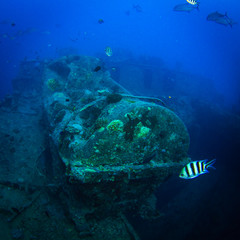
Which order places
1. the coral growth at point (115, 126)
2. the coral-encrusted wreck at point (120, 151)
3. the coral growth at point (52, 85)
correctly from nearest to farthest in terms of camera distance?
the coral-encrusted wreck at point (120, 151) < the coral growth at point (115, 126) < the coral growth at point (52, 85)

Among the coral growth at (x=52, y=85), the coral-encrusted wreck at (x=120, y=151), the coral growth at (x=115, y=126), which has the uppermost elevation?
the coral growth at (x=115, y=126)

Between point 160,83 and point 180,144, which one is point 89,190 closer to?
point 180,144

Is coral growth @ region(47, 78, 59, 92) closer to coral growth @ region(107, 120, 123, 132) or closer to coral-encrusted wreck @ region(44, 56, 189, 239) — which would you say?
coral-encrusted wreck @ region(44, 56, 189, 239)

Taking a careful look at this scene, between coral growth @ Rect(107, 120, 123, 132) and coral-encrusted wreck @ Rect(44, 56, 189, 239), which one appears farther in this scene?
coral growth @ Rect(107, 120, 123, 132)

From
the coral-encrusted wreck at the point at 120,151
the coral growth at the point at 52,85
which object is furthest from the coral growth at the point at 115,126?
the coral growth at the point at 52,85

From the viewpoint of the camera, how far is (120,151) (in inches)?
157

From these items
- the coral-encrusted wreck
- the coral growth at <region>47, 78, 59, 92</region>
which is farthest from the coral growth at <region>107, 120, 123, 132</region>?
the coral growth at <region>47, 78, 59, 92</region>

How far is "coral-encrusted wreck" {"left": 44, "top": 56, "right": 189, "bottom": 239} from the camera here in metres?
3.71

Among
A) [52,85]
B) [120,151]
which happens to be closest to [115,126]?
[120,151]

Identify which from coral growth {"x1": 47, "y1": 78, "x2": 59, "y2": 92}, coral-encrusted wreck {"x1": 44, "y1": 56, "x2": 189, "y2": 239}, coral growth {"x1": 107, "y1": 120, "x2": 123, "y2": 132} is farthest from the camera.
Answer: coral growth {"x1": 47, "y1": 78, "x2": 59, "y2": 92}

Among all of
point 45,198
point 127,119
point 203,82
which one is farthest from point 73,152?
point 203,82

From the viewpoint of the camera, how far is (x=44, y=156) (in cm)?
626

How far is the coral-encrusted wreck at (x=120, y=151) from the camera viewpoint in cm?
371

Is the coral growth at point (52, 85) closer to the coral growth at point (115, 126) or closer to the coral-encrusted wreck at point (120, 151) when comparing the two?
the coral-encrusted wreck at point (120, 151)
